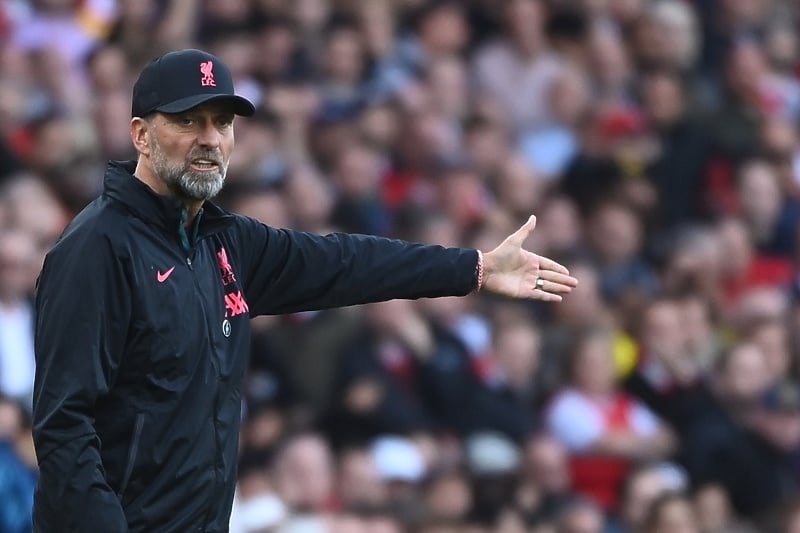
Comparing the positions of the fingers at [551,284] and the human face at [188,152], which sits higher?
the human face at [188,152]

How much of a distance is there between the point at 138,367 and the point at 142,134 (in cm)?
60

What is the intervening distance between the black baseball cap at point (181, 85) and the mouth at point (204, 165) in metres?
0.14

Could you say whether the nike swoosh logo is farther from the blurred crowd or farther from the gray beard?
the blurred crowd

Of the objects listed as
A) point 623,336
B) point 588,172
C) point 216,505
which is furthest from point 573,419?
point 216,505

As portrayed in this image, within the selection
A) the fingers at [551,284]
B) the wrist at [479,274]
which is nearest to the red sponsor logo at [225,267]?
the wrist at [479,274]

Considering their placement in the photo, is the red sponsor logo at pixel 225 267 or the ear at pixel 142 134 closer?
the ear at pixel 142 134

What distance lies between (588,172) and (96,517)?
8.12m

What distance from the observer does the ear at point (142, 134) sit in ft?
14.5

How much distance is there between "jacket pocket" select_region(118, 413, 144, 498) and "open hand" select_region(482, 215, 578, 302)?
1.18m

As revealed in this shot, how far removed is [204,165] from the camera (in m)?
4.41

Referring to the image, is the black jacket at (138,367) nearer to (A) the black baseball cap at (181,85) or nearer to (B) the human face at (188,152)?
(B) the human face at (188,152)

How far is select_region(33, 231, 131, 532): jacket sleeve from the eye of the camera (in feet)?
13.3

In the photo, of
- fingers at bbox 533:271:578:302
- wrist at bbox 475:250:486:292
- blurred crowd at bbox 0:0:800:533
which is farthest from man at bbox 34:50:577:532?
blurred crowd at bbox 0:0:800:533

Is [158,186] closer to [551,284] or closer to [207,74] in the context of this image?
[207,74]
